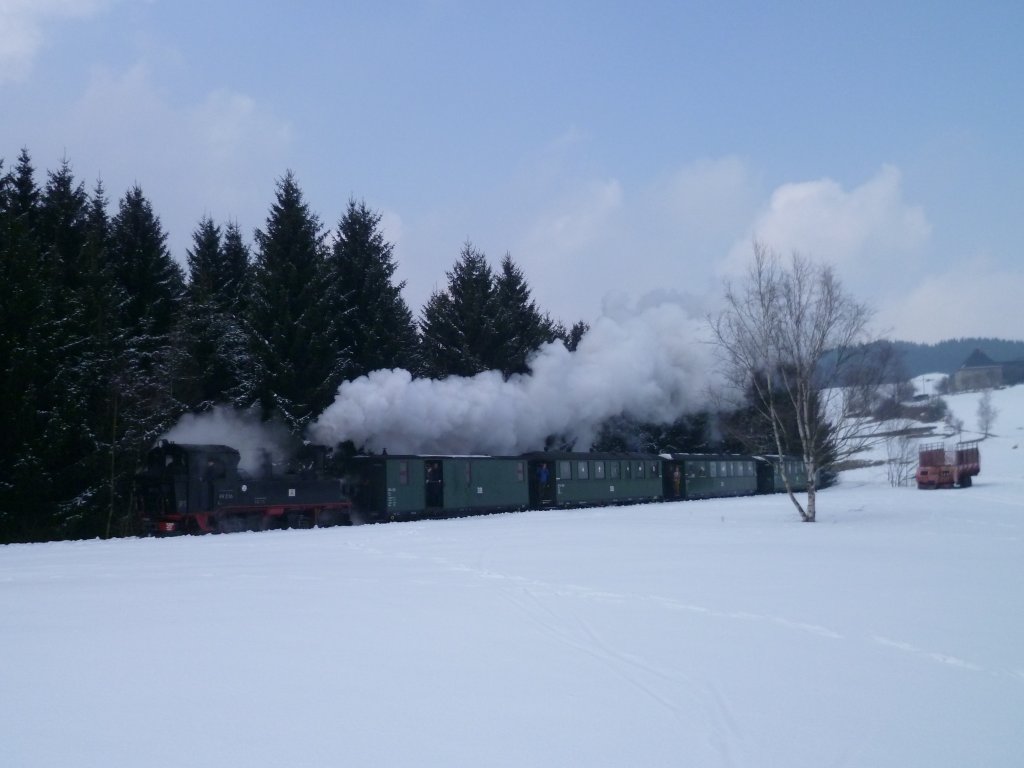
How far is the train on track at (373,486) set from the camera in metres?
23.7

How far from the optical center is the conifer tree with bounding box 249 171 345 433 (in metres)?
32.1

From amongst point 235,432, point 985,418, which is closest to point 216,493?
point 235,432

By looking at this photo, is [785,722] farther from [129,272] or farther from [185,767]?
[129,272]

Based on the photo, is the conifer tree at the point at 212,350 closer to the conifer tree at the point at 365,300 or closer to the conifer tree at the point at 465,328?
the conifer tree at the point at 365,300

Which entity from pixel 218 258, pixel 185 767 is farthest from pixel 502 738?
pixel 218 258

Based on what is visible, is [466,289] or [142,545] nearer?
[142,545]

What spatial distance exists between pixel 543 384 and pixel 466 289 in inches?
387

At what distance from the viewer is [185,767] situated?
5.34 metres

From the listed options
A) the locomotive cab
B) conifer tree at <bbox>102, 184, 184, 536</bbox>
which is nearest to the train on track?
the locomotive cab

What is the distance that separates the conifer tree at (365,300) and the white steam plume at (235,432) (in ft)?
12.6

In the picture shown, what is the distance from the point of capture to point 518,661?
8.10 meters

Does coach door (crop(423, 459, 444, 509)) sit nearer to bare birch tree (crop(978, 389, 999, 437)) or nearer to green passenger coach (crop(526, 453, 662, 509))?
green passenger coach (crop(526, 453, 662, 509))

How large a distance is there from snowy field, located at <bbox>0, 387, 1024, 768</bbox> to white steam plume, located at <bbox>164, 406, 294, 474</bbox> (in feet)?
53.1

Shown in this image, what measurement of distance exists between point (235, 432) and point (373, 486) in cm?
831
